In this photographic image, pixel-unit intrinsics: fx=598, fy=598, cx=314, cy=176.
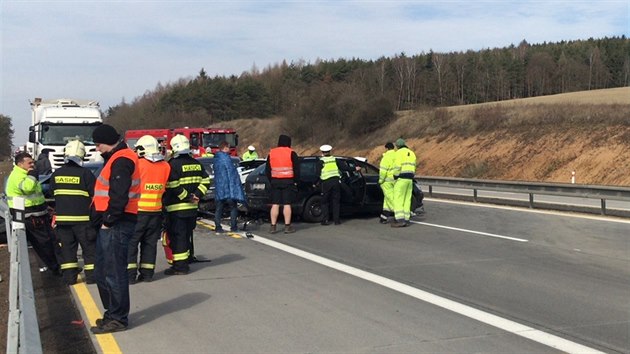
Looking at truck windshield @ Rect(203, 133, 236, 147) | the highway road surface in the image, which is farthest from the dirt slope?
the highway road surface

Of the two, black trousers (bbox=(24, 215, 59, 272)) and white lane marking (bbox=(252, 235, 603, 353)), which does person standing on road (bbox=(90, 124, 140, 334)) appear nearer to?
white lane marking (bbox=(252, 235, 603, 353))

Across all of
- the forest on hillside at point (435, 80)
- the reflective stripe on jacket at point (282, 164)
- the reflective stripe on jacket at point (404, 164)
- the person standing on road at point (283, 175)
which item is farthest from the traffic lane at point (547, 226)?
the forest on hillside at point (435, 80)

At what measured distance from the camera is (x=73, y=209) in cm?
783

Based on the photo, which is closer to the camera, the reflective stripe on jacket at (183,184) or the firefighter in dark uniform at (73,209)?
the firefighter in dark uniform at (73,209)

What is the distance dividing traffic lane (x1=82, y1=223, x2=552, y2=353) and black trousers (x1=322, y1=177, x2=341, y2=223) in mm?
4706

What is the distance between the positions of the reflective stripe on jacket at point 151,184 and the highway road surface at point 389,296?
3.43 feet

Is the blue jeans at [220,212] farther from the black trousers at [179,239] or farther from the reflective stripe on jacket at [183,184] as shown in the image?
the black trousers at [179,239]

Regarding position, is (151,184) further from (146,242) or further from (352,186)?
(352,186)

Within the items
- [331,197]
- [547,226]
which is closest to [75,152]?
[331,197]

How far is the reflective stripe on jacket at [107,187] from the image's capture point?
541cm

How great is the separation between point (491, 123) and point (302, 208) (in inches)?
1300

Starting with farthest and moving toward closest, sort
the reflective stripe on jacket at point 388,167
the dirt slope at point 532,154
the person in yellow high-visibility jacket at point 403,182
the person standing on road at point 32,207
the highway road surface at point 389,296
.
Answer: the dirt slope at point 532,154, the reflective stripe on jacket at point 388,167, the person in yellow high-visibility jacket at point 403,182, the person standing on road at point 32,207, the highway road surface at point 389,296

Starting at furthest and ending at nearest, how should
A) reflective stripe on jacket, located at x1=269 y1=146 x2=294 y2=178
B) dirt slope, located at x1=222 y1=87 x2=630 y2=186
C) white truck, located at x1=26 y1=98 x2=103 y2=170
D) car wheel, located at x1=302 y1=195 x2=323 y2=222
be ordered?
dirt slope, located at x1=222 y1=87 x2=630 y2=186
white truck, located at x1=26 y1=98 x2=103 y2=170
car wheel, located at x1=302 y1=195 x2=323 y2=222
reflective stripe on jacket, located at x1=269 y1=146 x2=294 y2=178

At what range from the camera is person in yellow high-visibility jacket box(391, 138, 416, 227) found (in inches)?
498
